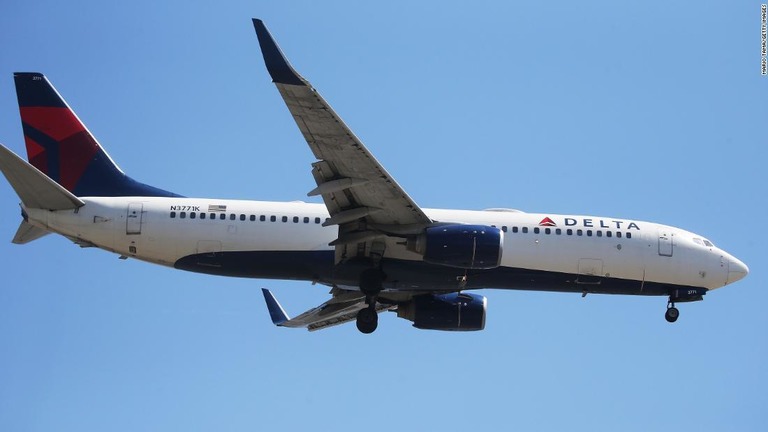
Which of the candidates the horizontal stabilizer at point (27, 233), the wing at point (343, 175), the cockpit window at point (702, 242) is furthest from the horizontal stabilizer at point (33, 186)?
the cockpit window at point (702, 242)

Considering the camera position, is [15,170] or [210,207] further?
[210,207]

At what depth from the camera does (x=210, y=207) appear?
36.8 metres

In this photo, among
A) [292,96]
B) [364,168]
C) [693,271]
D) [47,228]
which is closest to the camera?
[292,96]

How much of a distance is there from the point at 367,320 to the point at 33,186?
10985 mm

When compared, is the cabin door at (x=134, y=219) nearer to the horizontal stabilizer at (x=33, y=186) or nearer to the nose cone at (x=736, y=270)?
the horizontal stabilizer at (x=33, y=186)

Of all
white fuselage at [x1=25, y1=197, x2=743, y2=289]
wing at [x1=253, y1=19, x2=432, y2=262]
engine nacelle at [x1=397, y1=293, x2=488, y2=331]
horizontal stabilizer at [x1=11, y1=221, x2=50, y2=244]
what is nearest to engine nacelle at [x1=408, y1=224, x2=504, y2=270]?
wing at [x1=253, y1=19, x2=432, y2=262]

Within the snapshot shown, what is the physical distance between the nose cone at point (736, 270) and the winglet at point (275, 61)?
17.4 m

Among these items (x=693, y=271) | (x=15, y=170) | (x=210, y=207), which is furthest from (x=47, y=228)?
(x=693, y=271)

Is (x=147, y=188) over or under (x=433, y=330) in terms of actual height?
over

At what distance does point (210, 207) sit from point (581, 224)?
11918mm

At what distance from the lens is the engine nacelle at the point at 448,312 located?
39.8m

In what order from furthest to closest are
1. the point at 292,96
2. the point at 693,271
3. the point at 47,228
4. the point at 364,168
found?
the point at 693,271, the point at 47,228, the point at 364,168, the point at 292,96

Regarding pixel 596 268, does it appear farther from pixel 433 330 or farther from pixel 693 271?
pixel 433 330

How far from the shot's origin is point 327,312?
139 feet
